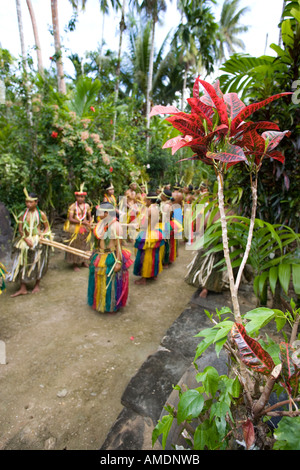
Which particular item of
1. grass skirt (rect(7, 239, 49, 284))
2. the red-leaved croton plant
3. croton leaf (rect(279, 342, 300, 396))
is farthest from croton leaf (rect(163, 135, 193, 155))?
grass skirt (rect(7, 239, 49, 284))

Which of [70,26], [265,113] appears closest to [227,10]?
[70,26]

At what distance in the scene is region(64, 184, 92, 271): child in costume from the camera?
5214mm

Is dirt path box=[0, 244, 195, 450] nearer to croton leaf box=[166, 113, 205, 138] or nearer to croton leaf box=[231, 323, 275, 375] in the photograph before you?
croton leaf box=[231, 323, 275, 375]

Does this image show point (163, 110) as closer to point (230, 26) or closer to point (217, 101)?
point (217, 101)

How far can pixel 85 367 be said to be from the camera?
8.44 ft

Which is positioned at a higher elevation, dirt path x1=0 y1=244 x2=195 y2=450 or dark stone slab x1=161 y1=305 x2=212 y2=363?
dark stone slab x1=161 y1=305 x2=212 y2=363

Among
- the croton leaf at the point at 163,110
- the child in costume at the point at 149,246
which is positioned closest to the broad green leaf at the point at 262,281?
the croton leaf at the point at 163,110

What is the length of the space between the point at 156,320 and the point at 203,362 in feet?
7.12

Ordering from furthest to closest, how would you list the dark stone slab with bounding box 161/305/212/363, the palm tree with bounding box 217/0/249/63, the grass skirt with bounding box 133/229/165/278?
the palm tree with bounding box 217/0/249/63, the grass skirt with bounding box 133/229/165/278, the dark stone slab with bounding box 161/305/212/363

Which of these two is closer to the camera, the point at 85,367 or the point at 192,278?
the point at 85,367

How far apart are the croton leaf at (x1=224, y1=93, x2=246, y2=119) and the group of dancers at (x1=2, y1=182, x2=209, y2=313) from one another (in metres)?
2.47

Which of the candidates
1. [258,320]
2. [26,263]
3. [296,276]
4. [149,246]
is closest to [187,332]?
[296,276]
